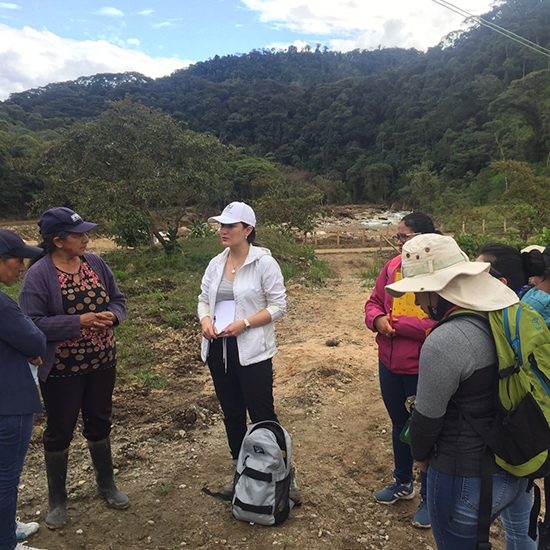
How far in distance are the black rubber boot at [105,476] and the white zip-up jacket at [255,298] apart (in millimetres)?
749

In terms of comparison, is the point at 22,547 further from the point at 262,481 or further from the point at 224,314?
the point at 224,314

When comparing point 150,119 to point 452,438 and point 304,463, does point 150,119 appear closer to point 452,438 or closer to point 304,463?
point 304,463

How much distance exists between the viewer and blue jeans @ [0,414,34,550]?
1842mm

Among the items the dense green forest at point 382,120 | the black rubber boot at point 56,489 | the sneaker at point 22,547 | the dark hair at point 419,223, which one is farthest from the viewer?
the dense green forest at point 382,120

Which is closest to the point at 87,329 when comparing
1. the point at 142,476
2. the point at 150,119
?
the point at 142,476

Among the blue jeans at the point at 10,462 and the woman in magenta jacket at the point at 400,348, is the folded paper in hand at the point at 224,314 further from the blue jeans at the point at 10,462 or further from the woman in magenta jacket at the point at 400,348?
the blue jeans at the point at 10,462

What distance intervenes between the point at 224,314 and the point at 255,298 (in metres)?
0.19

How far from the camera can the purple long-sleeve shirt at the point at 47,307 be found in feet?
6.89

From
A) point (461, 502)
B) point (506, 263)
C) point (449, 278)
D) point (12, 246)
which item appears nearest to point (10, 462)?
point (12, 246)

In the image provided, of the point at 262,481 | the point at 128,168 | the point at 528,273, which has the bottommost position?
the point at 262,481

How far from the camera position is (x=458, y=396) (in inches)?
53.2

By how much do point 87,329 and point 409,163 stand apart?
56.8m

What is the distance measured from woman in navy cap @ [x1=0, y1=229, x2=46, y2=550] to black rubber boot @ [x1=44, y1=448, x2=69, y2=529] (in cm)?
31

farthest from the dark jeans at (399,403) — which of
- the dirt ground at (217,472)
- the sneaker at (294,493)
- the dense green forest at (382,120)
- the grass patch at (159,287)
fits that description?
the dense green forest at (382,120)
